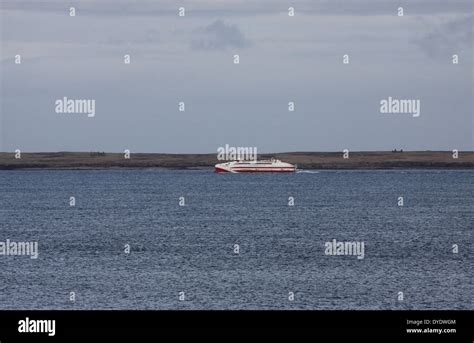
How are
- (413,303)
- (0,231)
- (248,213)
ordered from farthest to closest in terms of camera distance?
(248,213)
(0,231)
(413,303)

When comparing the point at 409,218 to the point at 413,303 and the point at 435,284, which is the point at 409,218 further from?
the point at 413,303

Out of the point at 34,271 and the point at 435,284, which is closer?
the point at 435,284

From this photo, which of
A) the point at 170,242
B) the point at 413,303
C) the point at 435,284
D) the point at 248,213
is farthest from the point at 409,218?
the point at 413,303

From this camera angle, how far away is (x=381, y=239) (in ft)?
233

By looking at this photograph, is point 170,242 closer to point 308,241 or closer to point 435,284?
point 308,241

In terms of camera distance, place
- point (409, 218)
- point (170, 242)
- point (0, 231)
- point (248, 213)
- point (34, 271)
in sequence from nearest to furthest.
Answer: point (34, 271), point (170, 242), point (0, 231), point (409, 218), point (248, 213)

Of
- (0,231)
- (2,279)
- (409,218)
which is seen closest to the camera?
(2,279)

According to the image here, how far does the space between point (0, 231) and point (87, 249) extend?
24.4 m

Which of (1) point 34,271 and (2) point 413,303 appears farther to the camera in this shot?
(1) point 34,271
